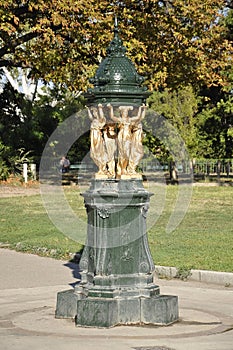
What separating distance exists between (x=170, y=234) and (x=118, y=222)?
8.21m

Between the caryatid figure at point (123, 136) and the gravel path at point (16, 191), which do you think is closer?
the caryatid figure at point (123, 136)

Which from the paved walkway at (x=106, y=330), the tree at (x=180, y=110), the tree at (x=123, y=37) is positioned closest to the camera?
the paved walkway at (x=106, y=330)

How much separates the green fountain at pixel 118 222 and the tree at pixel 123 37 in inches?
611

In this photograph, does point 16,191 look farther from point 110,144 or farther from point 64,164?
point 110,144

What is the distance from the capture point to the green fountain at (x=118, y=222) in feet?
29.3

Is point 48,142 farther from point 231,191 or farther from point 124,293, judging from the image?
point 124,293

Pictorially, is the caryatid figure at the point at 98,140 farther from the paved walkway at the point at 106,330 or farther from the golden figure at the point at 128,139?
the paved walkway at the point at 106,330

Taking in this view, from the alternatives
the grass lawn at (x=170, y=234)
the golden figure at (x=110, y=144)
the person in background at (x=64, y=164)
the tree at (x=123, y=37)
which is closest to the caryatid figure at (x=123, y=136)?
the golden figure at (x=110, y=144)

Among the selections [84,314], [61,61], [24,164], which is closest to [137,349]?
[84,314]

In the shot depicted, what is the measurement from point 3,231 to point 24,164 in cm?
1599

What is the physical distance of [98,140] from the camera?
941cm

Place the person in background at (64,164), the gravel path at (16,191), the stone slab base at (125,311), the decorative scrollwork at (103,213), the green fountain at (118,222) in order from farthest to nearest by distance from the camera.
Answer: the person in background at (64,164), the gravel path at (16,191), the decorative scrollwork at (103,213), the green fountain at (118,222), the stone slab base at (125,311)

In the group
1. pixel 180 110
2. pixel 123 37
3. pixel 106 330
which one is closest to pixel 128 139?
pixel 106 330

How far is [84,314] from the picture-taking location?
8.83 metres
